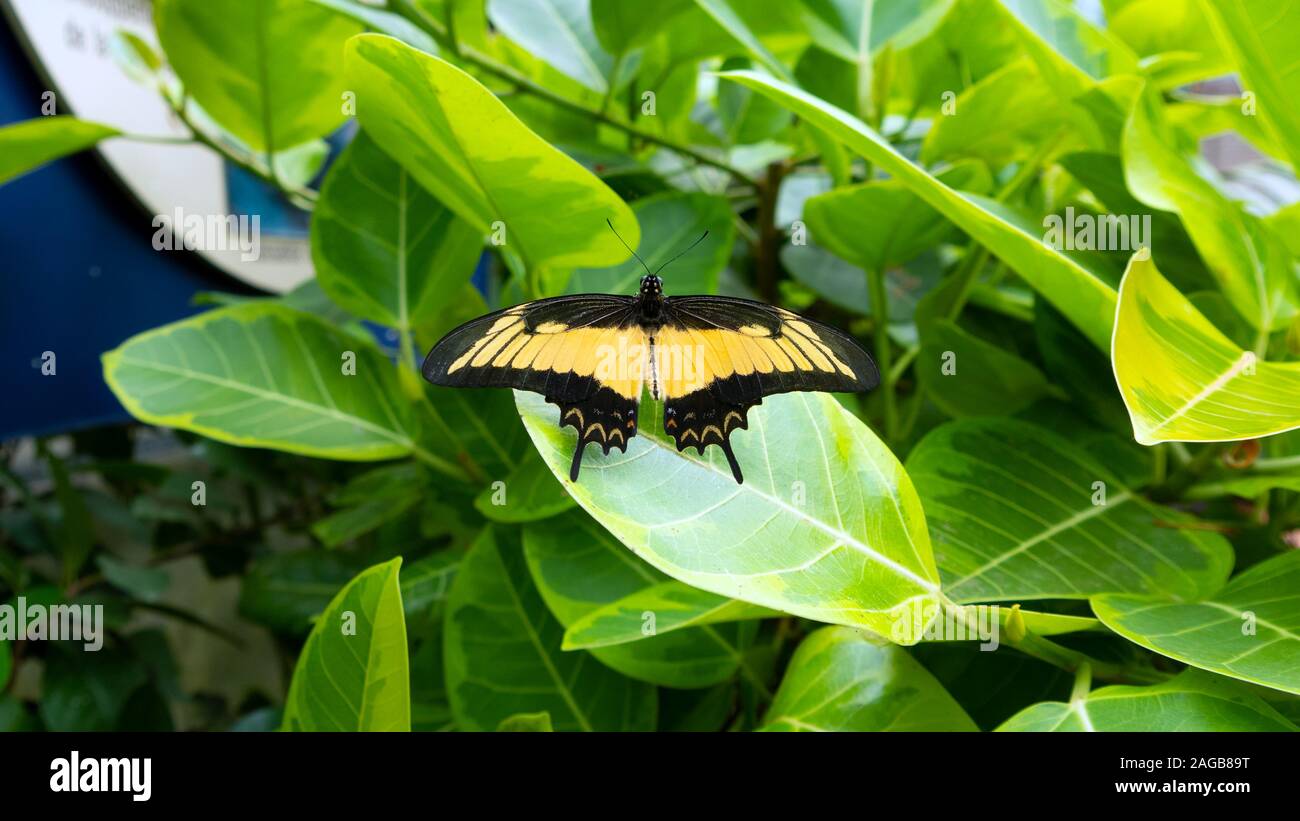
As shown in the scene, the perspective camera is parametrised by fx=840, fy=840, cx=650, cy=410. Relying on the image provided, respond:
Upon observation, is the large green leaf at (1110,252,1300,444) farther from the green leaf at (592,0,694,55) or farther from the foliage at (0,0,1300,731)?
the green leaf at (592,0,694,55)

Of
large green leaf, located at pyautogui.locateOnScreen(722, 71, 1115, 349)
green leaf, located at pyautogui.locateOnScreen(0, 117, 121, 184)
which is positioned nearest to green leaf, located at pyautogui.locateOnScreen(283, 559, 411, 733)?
large green leaf, located at pyautogui.locateOnScreen(722, 71, 1115, 349)

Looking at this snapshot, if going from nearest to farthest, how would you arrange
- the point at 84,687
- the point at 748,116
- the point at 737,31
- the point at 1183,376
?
1. the point at 1183,376
2. the point at 737,31
3. the point at 748,116
4. the point at 84,687

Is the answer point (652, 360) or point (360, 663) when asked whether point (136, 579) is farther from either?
point (652, 360)

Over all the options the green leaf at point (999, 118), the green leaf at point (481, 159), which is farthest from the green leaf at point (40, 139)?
the green leaf at point (999, 118)

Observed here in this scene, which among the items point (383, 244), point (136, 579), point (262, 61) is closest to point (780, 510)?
point (383, 244)

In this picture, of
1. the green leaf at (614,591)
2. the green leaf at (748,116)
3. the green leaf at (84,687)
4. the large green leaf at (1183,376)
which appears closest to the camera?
the large green leaf at (1183,376)

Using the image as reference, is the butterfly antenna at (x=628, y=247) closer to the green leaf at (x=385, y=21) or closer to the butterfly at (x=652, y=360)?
the butterfly at (x=652, y=360)

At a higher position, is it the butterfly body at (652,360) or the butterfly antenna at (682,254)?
the butterfly antenna at (682,254)

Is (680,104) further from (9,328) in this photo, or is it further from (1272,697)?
(9,328)
